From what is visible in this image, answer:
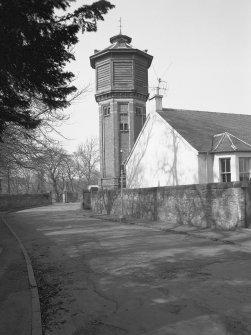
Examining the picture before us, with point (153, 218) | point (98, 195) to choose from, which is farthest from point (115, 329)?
point (98, 195)

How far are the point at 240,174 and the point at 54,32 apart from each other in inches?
824

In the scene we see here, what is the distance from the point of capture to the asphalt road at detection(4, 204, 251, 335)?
218 inches

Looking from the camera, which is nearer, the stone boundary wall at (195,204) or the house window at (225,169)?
the stone boundary wall at (195,204)

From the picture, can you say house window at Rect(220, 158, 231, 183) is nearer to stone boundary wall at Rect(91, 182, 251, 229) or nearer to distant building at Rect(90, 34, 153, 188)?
stone boundary wall at Rect(91, 182, 251, 229)

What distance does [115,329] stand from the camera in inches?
213

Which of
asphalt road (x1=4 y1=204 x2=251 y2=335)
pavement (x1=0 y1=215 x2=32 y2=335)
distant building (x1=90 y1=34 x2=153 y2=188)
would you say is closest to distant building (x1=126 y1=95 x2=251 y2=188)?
distant building (x1=90 y1=34 x2=153 y2=188)

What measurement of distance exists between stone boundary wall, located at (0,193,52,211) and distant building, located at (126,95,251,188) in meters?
19.6

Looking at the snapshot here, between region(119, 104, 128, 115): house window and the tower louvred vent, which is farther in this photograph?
region(119, 104, 128, 115): house window

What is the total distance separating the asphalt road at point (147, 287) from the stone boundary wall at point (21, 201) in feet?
116

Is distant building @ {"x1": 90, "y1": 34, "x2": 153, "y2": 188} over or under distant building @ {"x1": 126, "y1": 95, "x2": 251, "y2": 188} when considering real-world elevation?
over

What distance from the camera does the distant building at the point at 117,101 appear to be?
40562mm

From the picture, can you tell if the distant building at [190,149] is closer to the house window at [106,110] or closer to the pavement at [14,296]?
the house window at [106,110]

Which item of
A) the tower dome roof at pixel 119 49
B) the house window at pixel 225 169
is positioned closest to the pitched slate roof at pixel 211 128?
the house window at pixel 225 169

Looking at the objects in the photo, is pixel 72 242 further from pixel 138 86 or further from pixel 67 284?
pixel 138 86
